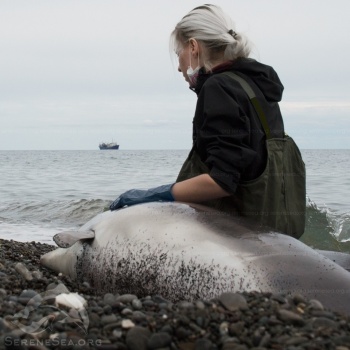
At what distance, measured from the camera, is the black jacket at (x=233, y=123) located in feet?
15.5

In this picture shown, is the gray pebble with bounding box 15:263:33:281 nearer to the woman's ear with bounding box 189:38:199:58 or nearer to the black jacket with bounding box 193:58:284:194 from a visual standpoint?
the black jacket with bounding box 193:58:284:194

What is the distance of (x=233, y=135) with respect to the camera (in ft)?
15.5

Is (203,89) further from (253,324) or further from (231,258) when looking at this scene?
(253,324)

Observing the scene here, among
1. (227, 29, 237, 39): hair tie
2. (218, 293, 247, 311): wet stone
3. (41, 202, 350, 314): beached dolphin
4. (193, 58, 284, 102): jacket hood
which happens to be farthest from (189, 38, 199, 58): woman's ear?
(218, 293, 247, 311): wet stone

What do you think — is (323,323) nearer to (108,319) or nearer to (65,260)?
(108,319)

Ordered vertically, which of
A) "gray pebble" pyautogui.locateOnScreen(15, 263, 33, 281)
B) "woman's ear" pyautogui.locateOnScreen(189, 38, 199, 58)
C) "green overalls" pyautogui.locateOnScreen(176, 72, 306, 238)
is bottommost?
"gray pebble" pyautogui.locateOnScreen(15, 263, 33, 281)

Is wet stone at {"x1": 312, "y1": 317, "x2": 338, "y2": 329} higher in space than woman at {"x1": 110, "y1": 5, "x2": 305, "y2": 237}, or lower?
lower

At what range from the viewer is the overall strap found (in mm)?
4895

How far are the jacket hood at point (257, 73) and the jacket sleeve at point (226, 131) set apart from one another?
0.24 meters

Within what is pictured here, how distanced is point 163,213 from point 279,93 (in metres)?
1.26

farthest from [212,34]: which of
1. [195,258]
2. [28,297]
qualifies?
[28,297]

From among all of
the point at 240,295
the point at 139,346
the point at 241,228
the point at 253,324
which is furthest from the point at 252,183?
the point at 139,346

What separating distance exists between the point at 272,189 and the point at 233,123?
59 cm

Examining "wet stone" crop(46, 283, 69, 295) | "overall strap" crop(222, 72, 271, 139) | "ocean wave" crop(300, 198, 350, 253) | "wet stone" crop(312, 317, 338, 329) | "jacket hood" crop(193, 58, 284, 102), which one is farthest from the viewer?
"ocean wave" crop(300, 198, 350, 253)
